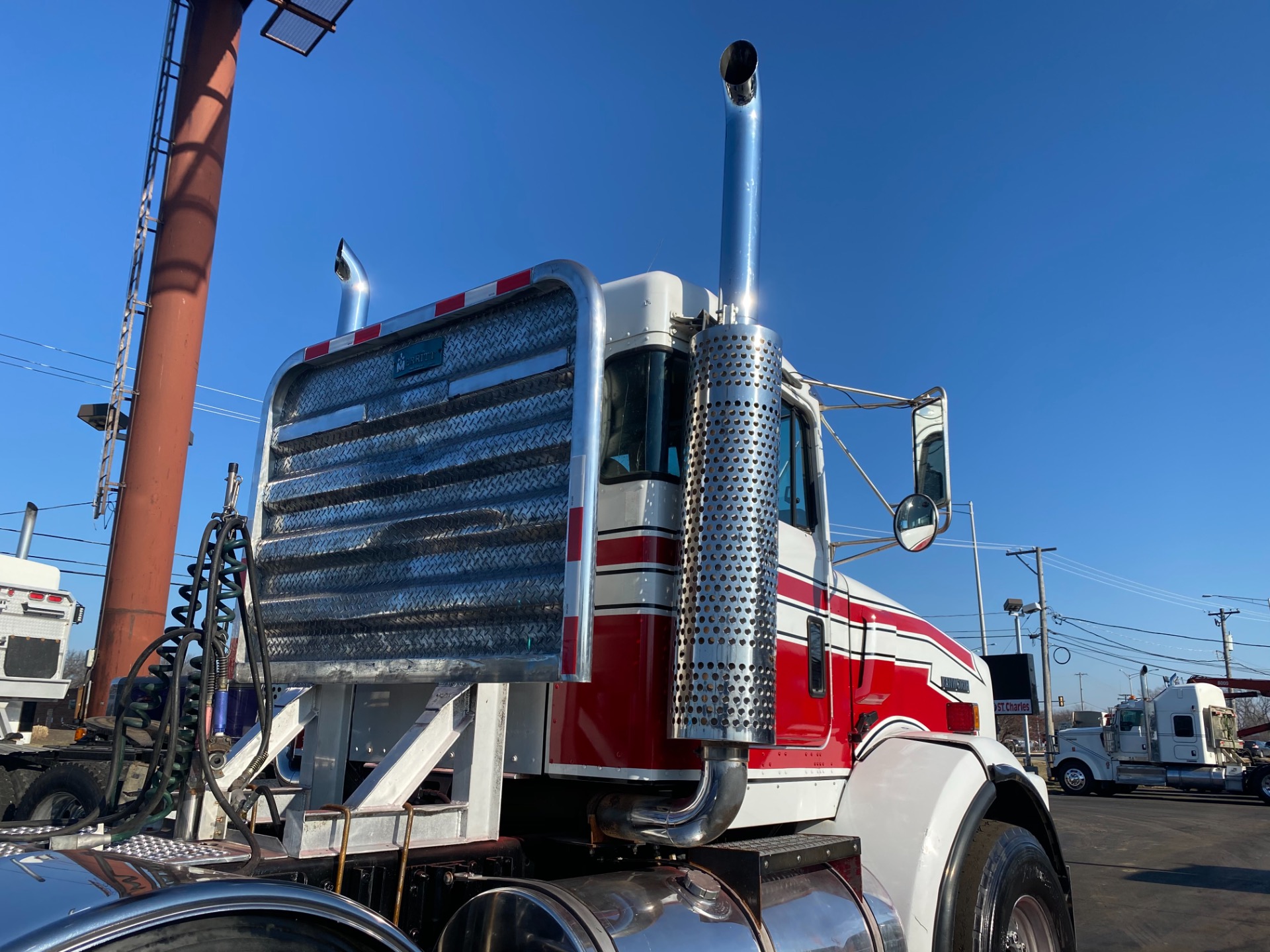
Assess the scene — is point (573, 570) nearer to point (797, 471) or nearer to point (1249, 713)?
point (797, 471)

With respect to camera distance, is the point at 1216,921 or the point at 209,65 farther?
the point at 209,65

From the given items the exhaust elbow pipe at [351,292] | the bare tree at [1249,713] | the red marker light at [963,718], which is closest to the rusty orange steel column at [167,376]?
the exhaust elbow pipe at [351,292]

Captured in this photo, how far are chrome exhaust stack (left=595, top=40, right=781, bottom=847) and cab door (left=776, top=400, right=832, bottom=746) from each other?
446mm

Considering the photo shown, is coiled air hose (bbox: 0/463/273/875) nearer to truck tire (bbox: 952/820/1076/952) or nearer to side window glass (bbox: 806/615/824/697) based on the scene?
side window glass (bbox: 806/615/824/697)

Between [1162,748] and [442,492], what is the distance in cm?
2965

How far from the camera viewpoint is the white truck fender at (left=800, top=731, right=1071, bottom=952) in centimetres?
383

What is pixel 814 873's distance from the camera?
3561mm

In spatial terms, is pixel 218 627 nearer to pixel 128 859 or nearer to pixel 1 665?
pixel 128 859

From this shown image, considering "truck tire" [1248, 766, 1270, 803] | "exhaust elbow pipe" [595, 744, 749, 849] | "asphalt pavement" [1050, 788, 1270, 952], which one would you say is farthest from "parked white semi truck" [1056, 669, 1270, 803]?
"exhaust elbow pipe" [595, 744, 749, 849]

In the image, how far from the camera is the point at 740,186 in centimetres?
358

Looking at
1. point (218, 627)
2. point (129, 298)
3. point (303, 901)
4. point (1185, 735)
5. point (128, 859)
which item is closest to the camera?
point (303, 901)

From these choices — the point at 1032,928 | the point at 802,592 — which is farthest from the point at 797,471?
the point at 1032,928

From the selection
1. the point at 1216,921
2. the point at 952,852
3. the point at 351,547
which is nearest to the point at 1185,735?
the point at 1216,921

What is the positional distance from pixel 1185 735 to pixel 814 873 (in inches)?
1124
